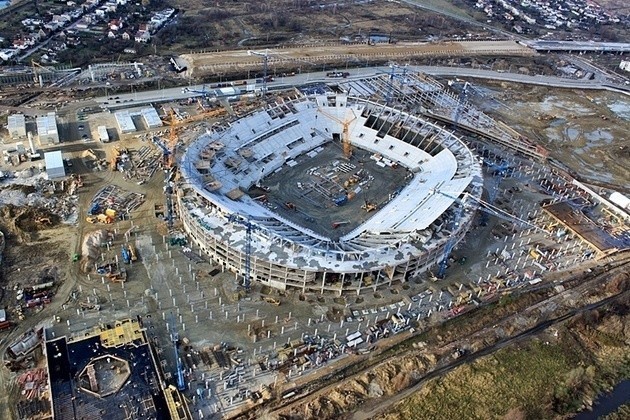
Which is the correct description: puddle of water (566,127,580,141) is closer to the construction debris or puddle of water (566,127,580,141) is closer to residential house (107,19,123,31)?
the construction debris

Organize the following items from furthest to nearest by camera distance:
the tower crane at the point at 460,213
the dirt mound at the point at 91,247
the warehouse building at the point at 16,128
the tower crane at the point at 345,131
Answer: the tower crane at the point at 345,131, the warehouse building at the point at 16,128, the tower crane at the point at 460,213, the dirt mound at the point at 91,247

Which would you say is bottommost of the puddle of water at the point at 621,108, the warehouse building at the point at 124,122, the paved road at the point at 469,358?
the paved road at the point at 469,358

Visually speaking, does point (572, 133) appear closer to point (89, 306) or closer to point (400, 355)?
point (400, 355)

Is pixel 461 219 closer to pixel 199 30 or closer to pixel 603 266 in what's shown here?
pixel 603 266

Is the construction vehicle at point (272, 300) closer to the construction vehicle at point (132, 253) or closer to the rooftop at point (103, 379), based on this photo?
the rooftop at point (103, 379)

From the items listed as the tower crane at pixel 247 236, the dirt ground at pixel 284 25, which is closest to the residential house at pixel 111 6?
the dirt ground at pixel 284 25

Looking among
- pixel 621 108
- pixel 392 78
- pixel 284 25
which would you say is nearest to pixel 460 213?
pixel 392 78

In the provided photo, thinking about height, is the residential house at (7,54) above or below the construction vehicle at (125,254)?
above
